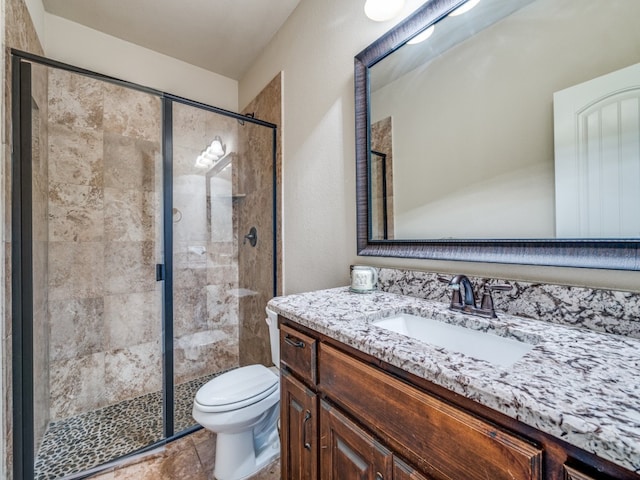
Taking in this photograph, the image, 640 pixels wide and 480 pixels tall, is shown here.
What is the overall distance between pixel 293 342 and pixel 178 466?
1214mm

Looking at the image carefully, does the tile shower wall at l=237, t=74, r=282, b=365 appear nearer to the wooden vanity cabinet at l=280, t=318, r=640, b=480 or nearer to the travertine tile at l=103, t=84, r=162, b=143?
the travertine tile at l=103, t=84, r=162, b=143

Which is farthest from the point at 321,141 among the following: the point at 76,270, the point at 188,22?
the point at 76,270

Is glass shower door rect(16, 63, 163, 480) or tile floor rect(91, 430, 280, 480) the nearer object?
tile floor rect(91, 430, 280, 480)

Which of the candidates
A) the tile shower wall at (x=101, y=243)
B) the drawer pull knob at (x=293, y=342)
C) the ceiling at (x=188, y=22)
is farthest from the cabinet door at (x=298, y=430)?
the ceiling at (x=188, y=22)

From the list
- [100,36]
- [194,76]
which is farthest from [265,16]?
[100,36]

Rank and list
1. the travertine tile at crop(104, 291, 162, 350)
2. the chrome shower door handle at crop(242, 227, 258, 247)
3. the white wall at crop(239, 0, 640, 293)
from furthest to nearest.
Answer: the chrome shower door handle at crop(242, 227, 258, 247)
the travertine tile at crop(104, 291, 162, 350)
the white wall at crop(239, 0, 640, 293)

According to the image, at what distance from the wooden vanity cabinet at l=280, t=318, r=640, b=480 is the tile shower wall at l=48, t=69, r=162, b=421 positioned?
4.99 ft

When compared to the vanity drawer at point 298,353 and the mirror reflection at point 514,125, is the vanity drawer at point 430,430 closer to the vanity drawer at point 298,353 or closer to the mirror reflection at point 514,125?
the vanity drawer at point 298,353

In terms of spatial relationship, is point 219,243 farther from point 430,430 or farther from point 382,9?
point 430,430

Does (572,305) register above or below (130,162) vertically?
below

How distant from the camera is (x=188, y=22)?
→ 73.7 inches

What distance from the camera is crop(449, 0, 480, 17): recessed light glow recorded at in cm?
93

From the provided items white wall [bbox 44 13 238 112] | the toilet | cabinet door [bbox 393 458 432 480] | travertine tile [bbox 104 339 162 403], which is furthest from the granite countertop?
white wall [bbox 44 13 238 112]

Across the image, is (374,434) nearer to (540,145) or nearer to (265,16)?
(540,145)
